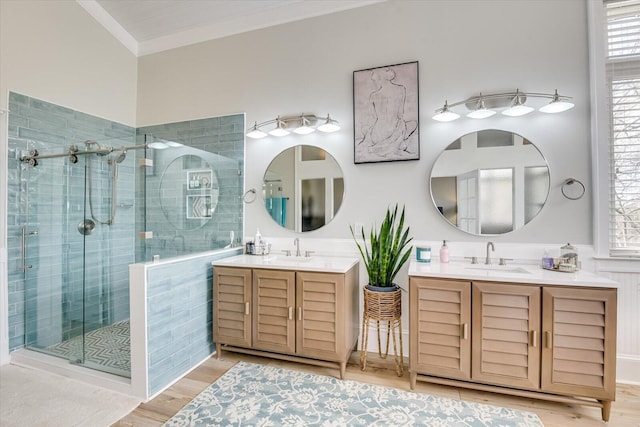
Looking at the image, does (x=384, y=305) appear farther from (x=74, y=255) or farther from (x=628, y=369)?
(x=74, y=255)

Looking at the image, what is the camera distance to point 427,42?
2.57m

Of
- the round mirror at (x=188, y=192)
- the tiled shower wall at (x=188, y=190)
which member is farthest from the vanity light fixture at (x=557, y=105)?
the round mirror at (x=188, y=192)

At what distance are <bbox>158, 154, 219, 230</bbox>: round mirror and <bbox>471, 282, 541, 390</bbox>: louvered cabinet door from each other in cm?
235

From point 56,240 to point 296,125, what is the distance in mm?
2369

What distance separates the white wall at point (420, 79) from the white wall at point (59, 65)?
0.72m

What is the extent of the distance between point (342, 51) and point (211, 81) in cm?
148

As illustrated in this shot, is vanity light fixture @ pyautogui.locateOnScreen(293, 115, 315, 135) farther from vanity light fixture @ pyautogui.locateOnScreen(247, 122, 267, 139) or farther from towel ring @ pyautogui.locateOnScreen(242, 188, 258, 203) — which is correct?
towel ring @ pyautogui.locateOnScreen(242, 188, 258, 203)

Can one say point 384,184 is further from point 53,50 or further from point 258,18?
point 53,50

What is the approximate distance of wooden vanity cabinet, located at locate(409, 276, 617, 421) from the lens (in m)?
1.75

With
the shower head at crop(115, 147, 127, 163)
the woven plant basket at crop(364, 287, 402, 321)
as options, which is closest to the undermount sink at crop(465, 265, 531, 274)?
the woven plant basket at crop(364, 287, 402, 321)

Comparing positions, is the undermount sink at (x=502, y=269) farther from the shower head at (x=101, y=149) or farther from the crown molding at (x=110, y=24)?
the crown molding at (x=110, y=24)

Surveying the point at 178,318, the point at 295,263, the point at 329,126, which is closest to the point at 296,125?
the point at 329,126

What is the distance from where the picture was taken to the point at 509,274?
197 cm

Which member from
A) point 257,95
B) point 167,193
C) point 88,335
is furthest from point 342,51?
point 88,335
